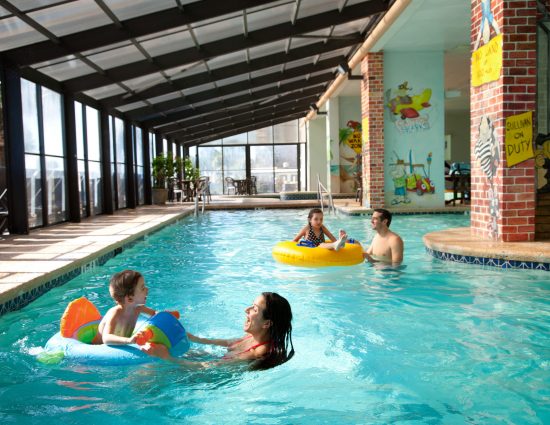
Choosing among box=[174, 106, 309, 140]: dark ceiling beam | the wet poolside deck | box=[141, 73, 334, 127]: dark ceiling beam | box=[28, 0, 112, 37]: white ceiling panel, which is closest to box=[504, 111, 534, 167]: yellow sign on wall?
the wet poolside deck

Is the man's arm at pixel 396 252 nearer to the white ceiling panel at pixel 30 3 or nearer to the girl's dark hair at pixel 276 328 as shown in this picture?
the girl's dark hair at pixel 276 328

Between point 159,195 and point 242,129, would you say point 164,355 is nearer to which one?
point 159,195

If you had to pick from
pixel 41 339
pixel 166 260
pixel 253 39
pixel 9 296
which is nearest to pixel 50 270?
pixel 9 296

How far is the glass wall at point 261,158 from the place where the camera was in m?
26.2

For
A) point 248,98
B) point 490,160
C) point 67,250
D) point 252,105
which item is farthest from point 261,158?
point 490,160

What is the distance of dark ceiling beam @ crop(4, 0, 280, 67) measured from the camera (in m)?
7.58

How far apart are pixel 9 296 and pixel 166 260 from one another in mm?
2861

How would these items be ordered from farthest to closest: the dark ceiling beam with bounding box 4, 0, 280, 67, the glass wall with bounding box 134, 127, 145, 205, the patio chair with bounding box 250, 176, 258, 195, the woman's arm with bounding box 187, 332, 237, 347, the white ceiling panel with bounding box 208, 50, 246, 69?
1. the patio chair with bounding box 250, 176, 258, 195
2. the glass wall with bounding box 134, 127, 145, 205
3. the white ceiling panel with bounding box 208, 50, 246, 69
4. the dark ceiling beam with bounding box 4, 0, 280, 67
5. the woman's arm with bounding box 187, 332, 237, 347

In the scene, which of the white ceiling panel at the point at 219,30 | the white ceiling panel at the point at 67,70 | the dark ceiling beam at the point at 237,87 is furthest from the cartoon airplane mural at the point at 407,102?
the white ceiling panel at the point at 67,70

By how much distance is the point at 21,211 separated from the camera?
8219 mm

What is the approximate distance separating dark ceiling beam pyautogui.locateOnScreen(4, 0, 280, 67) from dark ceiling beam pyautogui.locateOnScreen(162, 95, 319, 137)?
11350 millimetres

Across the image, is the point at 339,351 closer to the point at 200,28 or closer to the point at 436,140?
the point at 200,28

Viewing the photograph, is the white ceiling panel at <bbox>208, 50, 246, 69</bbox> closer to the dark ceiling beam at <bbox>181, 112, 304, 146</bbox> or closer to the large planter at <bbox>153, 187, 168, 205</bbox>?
the large planter at <bbox>153, 187, 168, 205</bbox>

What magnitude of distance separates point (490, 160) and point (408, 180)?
6.05 m
